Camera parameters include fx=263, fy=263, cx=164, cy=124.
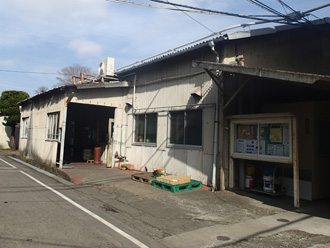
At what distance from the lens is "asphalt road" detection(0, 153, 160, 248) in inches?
177

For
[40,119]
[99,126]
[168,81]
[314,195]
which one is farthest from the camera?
[99,126]

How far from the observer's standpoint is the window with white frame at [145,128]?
40.7ft

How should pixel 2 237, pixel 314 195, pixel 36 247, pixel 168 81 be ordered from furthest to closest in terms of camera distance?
pixel 168 81, pixel 314 195, pixel 2 237, pixel 36 247

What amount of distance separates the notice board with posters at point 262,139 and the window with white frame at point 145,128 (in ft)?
14.8

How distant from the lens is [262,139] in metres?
8.05

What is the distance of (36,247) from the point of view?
13.6 ft

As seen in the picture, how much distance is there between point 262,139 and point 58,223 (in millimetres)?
6015

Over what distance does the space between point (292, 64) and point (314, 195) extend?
5.03m


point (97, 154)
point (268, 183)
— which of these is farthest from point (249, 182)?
point (97, 154)

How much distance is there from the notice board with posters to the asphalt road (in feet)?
15.0

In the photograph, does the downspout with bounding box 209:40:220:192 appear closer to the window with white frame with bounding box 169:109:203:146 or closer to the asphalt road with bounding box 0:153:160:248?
the window with white frame with bounding box 169:109:203:146

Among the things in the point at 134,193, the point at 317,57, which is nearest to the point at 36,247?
the point at 134,193

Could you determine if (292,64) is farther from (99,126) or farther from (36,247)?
(99,126)

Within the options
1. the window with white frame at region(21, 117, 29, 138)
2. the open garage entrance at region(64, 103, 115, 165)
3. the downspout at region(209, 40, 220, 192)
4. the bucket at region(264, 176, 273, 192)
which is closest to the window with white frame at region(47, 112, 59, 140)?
the open garage entrance at region(64, 103, 115, 165)
